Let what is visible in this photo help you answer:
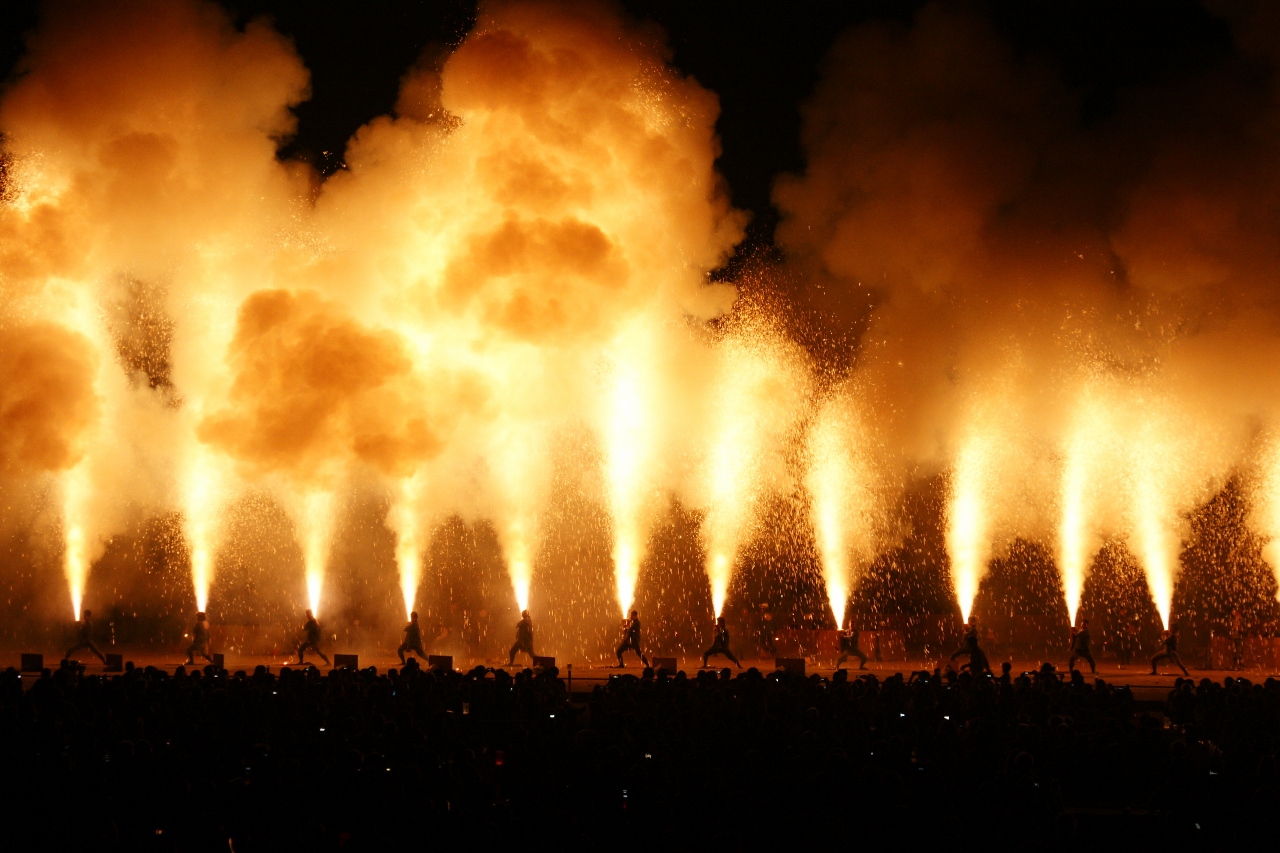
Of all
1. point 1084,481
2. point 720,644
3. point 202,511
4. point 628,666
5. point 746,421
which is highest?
point 746,421

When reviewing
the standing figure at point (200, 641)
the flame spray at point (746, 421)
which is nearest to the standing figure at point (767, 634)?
the flame spray at point (746, 421)

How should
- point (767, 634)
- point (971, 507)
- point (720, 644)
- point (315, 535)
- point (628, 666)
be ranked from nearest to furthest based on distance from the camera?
1. point (720, 644)
2. point (628, 666)
3. point (767, 634)
4. point (315, 535)
5. point (971, 507)

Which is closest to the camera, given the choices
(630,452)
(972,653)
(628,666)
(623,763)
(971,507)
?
(623,763)

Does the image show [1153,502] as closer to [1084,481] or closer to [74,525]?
[1084,481]

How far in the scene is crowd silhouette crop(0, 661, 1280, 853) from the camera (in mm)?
6324

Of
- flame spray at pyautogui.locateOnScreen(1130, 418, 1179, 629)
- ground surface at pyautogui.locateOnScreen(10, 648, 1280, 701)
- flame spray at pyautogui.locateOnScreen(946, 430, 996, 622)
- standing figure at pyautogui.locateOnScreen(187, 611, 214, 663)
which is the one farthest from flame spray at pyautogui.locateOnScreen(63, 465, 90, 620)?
flame spray at pyautogui.locateOnScreen(1130, 418, 1179, 629)

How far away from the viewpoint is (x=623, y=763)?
731 cm

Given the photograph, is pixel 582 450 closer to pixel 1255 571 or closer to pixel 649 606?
pixel 649 606

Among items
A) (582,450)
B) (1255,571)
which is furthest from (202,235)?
(1255,571)

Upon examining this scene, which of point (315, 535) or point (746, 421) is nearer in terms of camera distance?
point (315, 535)

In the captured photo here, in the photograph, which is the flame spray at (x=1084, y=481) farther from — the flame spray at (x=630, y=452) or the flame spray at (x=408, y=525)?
the flame spray at (x=408, y=525)

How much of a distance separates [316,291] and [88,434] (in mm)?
5608

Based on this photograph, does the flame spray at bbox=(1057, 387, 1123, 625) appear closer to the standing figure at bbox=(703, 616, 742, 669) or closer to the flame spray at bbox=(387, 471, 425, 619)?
the standing figure at bbox=(703, 616, 742, 669)

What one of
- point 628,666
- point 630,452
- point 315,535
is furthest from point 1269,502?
point 315,535
